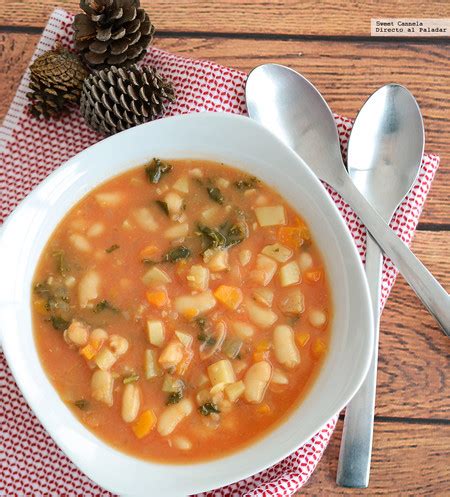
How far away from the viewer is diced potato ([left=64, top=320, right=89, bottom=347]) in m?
2.50

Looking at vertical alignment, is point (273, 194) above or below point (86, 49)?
below

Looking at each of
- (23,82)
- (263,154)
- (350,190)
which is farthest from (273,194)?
(23,82)

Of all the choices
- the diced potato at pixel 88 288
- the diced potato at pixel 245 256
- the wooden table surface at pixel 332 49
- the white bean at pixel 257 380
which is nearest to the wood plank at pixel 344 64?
the wooden table surface at pixel 332 49

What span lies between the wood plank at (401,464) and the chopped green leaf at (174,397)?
2.17ft

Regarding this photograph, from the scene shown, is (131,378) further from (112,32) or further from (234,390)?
(112,32)

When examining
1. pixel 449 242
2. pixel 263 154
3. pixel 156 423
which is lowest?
pixel 156 423

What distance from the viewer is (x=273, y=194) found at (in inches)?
103

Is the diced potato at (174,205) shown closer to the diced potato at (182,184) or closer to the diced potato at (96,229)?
the diced potato at (182,184)

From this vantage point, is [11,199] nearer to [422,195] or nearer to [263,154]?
[263,154]

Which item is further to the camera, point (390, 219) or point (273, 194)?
point (390, 219)

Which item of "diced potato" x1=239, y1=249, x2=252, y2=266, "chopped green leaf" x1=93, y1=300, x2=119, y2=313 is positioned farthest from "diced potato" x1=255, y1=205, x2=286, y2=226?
"chopped green leaf" x1=93, y1=300, x2=119, y2=313

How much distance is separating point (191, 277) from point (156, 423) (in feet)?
1.61

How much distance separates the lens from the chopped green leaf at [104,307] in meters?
2.54

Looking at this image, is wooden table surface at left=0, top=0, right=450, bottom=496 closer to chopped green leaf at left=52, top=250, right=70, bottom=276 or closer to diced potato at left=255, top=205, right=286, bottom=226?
diced potato at left=255, top=205, right=286, bottom=226
